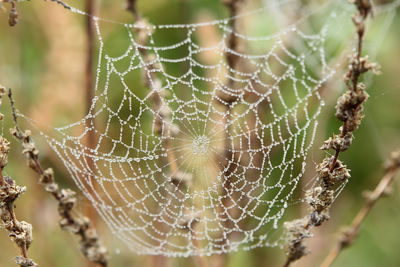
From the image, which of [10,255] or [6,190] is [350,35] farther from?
[6,190]

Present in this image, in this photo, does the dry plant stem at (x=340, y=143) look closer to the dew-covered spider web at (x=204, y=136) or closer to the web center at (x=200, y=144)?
the dew-covered spider web at (x=204, y=136)

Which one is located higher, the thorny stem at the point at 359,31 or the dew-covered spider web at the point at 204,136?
the dew-covered spider web at the point at 204,136

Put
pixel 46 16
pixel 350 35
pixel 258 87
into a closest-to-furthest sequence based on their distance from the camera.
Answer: pixel 258 87
pixel 46 16
pixel 350 35

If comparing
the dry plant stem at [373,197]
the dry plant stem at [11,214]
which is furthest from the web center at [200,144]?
the dry plant stem at [11,214]

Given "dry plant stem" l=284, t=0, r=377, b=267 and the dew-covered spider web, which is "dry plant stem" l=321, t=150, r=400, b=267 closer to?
"dry plant stem" l=284, t=0, r=377, b=267

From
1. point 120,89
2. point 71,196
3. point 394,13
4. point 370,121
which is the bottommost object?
point 71,196

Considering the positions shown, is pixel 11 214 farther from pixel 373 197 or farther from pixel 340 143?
pixel 373 197

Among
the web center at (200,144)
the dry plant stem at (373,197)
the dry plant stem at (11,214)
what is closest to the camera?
the dry plant stem at (11,214)

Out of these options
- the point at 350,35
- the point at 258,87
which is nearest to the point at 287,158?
the point at 258,87
